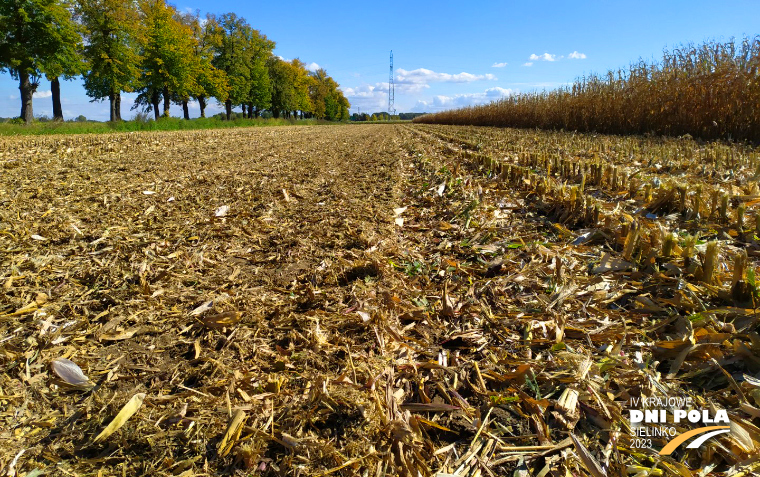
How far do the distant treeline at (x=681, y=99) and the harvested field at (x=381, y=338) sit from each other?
841 cm

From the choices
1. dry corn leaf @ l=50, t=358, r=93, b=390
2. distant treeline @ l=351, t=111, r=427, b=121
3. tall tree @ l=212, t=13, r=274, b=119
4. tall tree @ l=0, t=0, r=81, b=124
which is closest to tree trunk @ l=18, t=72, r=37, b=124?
tall tree @ l=0, t=0, r=81, b=124

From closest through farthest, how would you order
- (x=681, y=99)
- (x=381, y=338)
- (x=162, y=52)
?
(x=381, y=338) → (x=681, y=99) → (x=162, y=52)

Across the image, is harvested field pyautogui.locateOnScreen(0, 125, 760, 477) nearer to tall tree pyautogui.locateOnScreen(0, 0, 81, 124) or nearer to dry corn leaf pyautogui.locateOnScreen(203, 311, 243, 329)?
dry corn leaf pyautogui.locateOnScreen(203, 311, 243, 329)

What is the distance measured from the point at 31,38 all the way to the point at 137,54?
840 cm

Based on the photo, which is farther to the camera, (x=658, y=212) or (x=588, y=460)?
(x=658, y=212)

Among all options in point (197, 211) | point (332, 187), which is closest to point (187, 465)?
point (197, 211)

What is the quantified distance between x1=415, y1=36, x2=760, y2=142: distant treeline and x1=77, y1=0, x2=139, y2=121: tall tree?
30.0m

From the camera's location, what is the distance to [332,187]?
257 inches

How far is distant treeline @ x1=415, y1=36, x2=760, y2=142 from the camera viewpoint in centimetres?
989

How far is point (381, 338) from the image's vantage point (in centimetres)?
221

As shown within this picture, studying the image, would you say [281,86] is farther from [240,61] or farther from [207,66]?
[207,66]

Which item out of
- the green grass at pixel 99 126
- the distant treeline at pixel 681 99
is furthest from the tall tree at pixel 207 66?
the distant treeline at pixel 681 99

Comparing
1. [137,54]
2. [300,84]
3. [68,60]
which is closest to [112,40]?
[137,54]

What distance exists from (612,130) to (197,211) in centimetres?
1530
